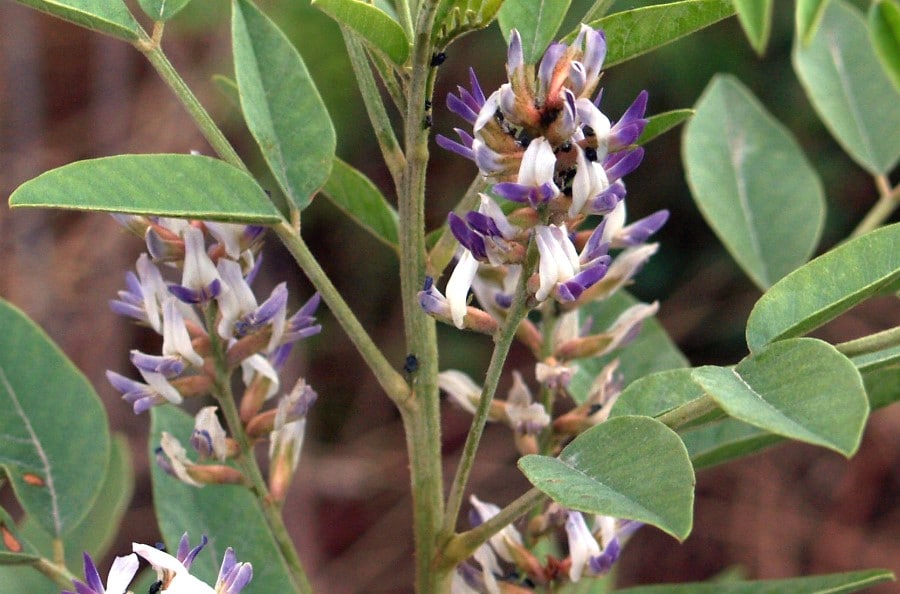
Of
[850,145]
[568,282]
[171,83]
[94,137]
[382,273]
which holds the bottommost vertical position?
[382,273]

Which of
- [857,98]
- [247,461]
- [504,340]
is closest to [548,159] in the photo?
[504,340]

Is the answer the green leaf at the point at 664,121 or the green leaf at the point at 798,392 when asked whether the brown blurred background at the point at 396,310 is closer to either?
the green leaf at the point at 664,121

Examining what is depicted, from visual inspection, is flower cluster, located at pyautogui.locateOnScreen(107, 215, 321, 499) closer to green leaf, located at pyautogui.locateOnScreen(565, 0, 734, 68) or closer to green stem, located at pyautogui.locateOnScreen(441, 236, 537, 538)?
green stem, located at pyautogui.locateOnScreen(441, 236, 537, 538)

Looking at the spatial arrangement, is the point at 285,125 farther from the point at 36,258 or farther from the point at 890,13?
the point at 36,258

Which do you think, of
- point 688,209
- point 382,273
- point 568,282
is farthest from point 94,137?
point 568,282

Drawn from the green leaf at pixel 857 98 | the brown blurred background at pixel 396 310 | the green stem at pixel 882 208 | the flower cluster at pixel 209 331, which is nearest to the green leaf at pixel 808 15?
the flower cluster at pixel 209 331
